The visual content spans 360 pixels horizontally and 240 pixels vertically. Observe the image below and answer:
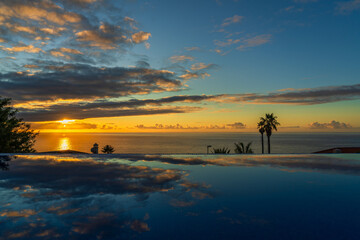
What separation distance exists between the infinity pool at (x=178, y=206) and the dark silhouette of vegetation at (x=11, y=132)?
20667 millimetres

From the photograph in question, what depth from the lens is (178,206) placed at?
4809 millimetres

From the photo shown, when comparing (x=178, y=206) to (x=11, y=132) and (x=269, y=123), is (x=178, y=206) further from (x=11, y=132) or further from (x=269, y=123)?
(x=269, y=123)

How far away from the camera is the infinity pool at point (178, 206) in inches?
144

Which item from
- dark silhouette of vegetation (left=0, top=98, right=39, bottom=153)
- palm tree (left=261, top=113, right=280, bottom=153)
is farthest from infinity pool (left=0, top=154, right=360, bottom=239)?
palm tree (left=261, top=113, right=280, bottom=153)

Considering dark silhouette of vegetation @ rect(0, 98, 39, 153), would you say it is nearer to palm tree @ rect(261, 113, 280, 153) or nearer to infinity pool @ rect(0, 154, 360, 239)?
infinity pool @ rect(0, 154, 360, 239)

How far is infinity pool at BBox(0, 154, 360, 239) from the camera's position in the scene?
3.65m

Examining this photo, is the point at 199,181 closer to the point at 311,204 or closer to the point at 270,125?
the point at 311,204

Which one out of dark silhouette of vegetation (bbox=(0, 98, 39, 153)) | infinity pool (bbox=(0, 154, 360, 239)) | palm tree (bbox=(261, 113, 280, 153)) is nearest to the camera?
infinity pool (bbox=(0, 154, 360, 239))

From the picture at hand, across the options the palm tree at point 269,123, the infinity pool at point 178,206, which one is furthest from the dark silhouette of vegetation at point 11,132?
the palm tree at point 269,123

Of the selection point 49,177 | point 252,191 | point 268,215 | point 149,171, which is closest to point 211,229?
point 268,215

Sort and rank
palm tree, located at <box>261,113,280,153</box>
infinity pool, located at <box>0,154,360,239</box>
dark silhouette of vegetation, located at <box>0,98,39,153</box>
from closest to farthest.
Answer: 1. infinity pool, located at <box>0,154,360,239</box>
2. dark silhouette of vegetation, located at <box>0,98,39,153</box>
3. palm tree, located at <box>261,113,280,153</box>

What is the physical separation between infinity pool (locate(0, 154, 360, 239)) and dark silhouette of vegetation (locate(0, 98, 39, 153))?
67.8ft

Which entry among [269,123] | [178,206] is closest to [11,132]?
[178,206]

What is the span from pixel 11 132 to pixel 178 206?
28635 millimetres
